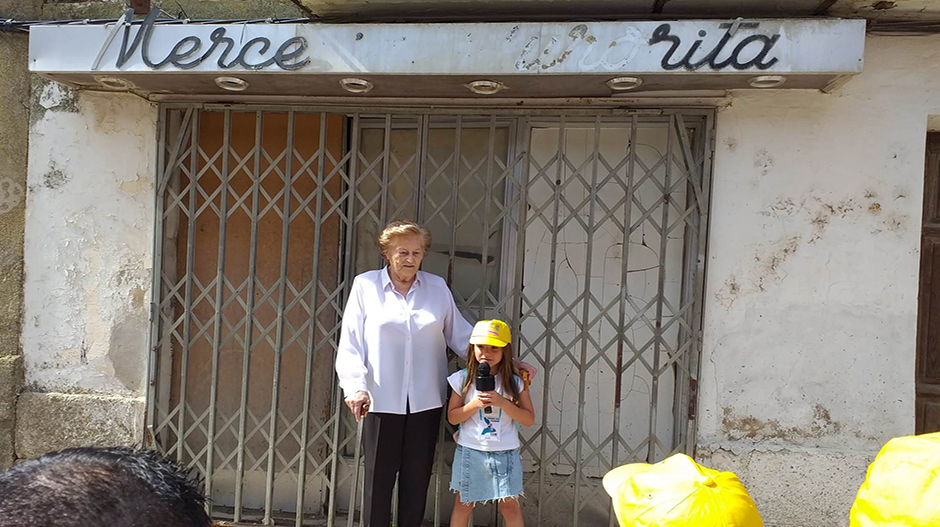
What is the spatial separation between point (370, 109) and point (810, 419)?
10.4 feet

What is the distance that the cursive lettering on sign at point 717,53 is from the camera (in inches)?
126

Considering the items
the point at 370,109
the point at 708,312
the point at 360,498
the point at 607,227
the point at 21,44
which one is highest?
the point at 21,44

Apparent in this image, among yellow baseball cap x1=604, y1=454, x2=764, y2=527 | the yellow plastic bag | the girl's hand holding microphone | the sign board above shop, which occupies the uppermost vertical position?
the sign board above shop

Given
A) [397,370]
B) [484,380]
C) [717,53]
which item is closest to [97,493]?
[484,380]

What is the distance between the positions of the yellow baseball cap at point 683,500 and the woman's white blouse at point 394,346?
6.76 feet

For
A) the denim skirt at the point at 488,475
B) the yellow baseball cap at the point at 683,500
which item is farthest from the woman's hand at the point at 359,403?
the yellow baseball cap at the point at 683,500

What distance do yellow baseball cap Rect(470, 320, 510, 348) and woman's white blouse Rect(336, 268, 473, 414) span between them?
290 millimetres

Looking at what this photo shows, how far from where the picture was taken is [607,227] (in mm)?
4102

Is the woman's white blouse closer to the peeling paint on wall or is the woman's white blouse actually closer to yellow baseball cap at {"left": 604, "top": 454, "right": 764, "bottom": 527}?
the peeling paint on wall

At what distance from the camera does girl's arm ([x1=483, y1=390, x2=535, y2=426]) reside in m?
3.42

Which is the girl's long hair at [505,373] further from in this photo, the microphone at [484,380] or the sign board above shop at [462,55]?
the sign board above shop at [462,55]

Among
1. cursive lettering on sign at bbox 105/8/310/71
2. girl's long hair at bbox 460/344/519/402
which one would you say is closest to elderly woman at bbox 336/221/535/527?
girl's long hair at bbox 460/344/519/402

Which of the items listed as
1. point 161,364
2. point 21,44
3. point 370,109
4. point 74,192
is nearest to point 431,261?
point 370,109

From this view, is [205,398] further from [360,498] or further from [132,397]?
[360,498]
